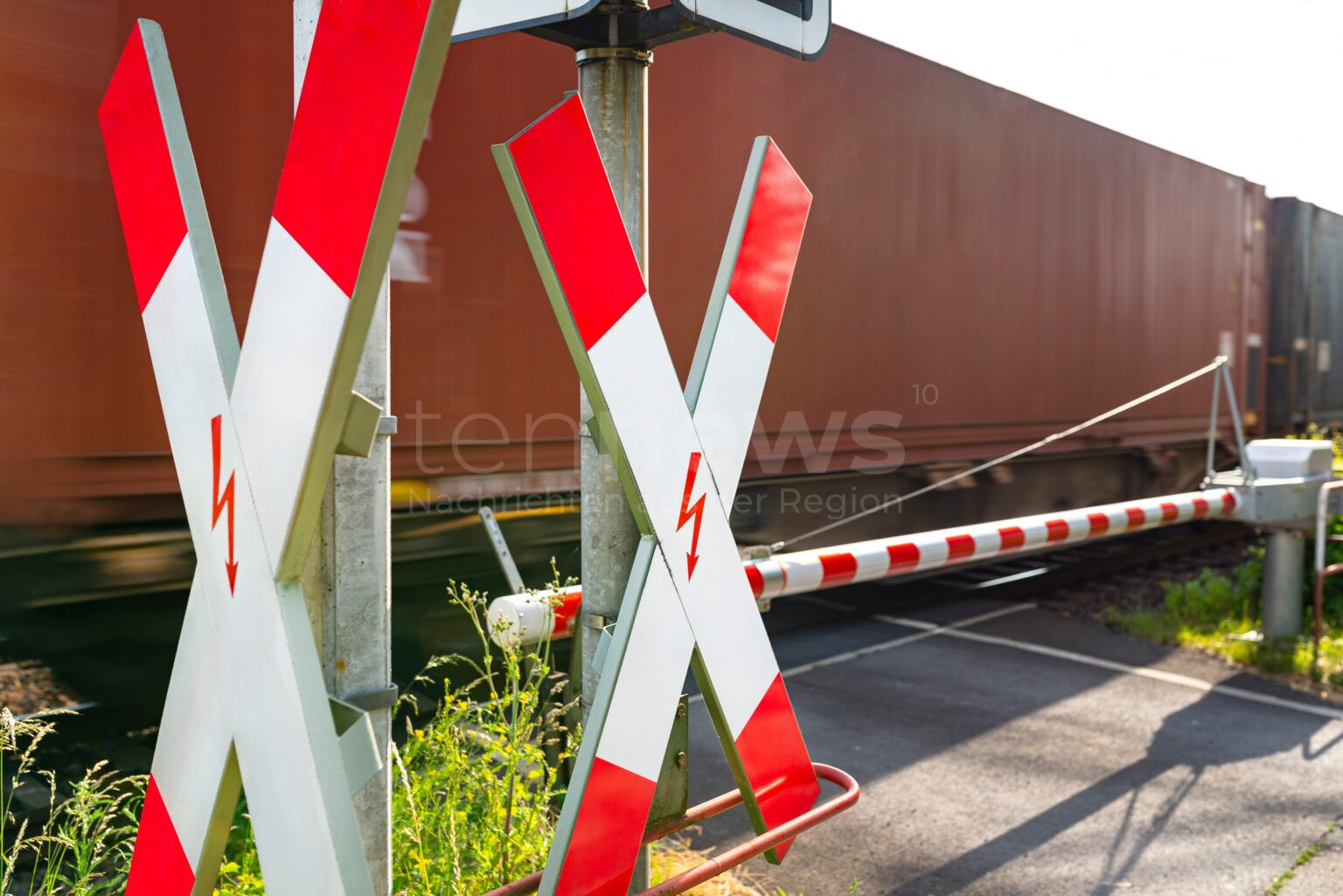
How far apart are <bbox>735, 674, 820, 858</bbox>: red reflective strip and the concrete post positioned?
490cm

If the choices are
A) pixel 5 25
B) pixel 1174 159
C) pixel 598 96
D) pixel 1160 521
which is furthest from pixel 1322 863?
pixel 1174 159

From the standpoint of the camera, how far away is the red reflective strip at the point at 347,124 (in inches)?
40.0

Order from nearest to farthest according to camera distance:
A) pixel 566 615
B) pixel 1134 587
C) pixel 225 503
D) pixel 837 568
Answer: pixel 225 503 → pixel 566 615 → pixel 837 568 → pixel 1134 587

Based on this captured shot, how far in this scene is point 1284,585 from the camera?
551 centimetres

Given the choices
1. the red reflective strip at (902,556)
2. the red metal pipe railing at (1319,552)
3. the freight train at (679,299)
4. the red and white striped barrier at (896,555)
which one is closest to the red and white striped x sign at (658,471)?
the red and white striped barrier at (896,555)

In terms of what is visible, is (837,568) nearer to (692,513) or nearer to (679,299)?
(679,299)

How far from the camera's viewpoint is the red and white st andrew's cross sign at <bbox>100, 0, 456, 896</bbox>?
1036mm

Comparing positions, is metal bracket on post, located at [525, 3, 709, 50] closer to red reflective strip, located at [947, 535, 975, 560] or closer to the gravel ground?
red reflective strip, located at [947, 535, 975, 560]

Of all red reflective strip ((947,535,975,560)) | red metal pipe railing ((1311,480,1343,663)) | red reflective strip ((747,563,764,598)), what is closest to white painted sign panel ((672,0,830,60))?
red reflective strip ((747,563,764,598))

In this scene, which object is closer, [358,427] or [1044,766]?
[358,427]

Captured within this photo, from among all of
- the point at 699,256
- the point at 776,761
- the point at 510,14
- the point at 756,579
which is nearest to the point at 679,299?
the point at 699,256

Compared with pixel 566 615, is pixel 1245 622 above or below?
below

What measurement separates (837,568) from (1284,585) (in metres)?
3.26

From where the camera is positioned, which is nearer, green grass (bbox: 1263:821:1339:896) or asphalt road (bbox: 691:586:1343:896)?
green grass (bbox: 1263:821:1339:896)
